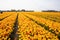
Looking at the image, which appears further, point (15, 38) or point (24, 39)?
point (15, 38)

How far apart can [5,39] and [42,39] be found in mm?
2745

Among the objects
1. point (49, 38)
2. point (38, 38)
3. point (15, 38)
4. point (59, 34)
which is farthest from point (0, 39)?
point (59, 34)

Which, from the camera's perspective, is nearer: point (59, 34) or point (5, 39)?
point (5, 39)

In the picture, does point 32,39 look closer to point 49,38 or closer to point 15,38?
point 49,38

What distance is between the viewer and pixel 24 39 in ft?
36.7

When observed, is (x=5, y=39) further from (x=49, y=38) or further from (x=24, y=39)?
(x=49, y=38)

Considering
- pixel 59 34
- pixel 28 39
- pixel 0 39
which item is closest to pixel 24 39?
pixel 28 39

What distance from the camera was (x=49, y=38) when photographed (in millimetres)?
11742

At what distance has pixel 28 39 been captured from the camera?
11172mm

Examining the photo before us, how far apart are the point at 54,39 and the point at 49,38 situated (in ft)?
2.25

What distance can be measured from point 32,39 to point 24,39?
592 millimetres

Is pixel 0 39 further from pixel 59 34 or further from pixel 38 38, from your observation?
pixel 59 34

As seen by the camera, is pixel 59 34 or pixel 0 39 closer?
pixel 0 39

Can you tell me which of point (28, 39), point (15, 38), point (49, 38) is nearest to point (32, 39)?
point (28, 39)
